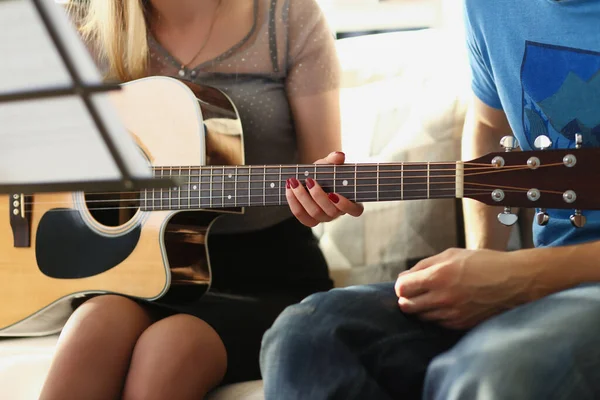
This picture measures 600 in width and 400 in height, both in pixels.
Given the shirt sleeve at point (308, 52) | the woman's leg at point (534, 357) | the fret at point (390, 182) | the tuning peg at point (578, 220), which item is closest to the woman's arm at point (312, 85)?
the shirt sleeve at point (308, 52)

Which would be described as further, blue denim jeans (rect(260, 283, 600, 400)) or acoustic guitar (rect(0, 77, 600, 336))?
acoustic guitar (rect(0, 77, 600, 336))

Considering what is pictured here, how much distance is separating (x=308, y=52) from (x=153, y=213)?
36 cm

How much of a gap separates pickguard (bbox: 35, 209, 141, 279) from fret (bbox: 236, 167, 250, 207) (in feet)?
0.58

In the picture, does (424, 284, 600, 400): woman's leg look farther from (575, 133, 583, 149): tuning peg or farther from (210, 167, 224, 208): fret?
(210, 167, 224, 208): fret

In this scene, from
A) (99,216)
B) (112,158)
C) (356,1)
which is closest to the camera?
(112,158)

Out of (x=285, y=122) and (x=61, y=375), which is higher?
(x=285, y=122)

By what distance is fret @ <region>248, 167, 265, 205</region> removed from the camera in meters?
0.96

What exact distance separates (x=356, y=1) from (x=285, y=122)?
0.91 ft

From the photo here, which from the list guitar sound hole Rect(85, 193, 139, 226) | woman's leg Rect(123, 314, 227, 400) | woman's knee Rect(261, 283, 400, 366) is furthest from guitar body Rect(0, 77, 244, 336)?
woman's knee Rect(261, 283, 400, 366)

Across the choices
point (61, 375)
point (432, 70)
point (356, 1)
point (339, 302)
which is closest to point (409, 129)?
point (432, 70)

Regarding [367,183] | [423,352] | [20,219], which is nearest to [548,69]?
[367,183]

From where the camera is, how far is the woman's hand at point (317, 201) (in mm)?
905

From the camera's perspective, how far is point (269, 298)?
115 centimetres

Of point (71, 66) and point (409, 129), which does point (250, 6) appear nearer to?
point (409, 129)
